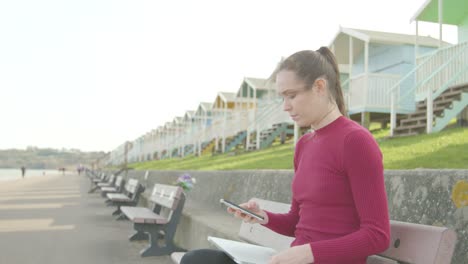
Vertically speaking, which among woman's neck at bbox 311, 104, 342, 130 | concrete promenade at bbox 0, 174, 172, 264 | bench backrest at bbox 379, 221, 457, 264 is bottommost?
concrete promenade at bbox 0, 174, 172, 264

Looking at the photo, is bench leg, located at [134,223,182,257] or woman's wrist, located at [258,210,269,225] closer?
woman's wrist, located at [258,210,269,225]

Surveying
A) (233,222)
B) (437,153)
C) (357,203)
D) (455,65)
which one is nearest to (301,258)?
(357,203)

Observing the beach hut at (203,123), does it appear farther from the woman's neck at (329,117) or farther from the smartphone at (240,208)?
the woman's neck at (329,117)

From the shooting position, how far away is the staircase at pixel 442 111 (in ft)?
39.6

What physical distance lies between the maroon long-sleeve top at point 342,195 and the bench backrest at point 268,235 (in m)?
1.01

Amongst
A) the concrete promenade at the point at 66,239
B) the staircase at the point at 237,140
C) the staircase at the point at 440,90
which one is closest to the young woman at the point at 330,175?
the concrete promenade at the point at 66,239

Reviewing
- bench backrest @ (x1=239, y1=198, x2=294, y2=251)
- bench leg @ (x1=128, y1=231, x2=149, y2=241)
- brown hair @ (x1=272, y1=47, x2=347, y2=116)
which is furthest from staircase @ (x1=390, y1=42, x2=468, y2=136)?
brown hair @ (x1=272, y1=47, x2=347, y2=116)

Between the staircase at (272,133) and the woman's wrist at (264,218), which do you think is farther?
the staircase at (272,133)

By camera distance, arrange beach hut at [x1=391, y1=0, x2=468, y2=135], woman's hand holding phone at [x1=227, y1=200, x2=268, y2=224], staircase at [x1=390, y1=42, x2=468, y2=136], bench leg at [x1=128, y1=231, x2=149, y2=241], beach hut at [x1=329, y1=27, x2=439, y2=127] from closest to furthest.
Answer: woman's hand holding phone at [x1=227, y1=200, x2=268, y2=224], bench leg at [x1=128, y1=231, x2=149, y2=241], beach hut at [x1=391, y1=0, x2=468, y2=135], staircase at [x1=390, y1=42, x2=468, y2=136], beach hut at [x1=329, y1=27, x2=439, y2=127]

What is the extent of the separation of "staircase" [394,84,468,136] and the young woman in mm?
10408

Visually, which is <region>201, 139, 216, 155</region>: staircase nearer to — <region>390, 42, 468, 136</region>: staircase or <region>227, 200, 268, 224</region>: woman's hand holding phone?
<region>390, 42, 468, 136</region>: staircase

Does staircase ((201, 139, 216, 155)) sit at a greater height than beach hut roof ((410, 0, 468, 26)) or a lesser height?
lesser

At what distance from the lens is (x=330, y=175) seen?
2189 millimetres

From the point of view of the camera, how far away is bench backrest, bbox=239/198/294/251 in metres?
3.40
